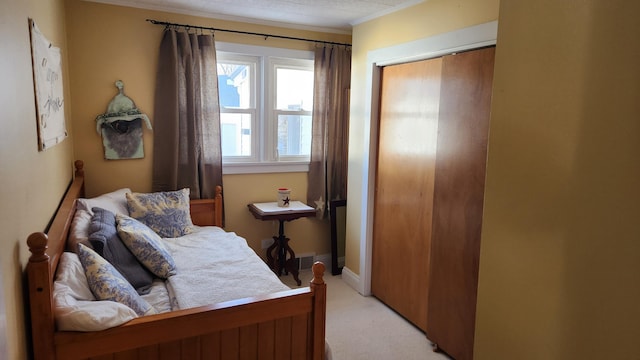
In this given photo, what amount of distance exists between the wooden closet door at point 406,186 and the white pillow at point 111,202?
2.01 metres

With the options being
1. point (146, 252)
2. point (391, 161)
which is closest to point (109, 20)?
point (146, 252)

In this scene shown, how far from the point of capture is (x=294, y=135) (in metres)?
4.05

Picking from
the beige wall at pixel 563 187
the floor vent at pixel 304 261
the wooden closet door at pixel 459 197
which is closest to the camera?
the beige wall at pixel 563 187

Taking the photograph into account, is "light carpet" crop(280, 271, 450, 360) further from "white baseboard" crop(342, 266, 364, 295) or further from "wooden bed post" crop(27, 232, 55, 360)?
"wooden bed post" crop(27, 232, 55, 360)

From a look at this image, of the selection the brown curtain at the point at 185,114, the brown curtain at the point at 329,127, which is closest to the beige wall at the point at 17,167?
the brown curtain at the point at 185,114

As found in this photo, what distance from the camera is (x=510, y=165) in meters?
1.11

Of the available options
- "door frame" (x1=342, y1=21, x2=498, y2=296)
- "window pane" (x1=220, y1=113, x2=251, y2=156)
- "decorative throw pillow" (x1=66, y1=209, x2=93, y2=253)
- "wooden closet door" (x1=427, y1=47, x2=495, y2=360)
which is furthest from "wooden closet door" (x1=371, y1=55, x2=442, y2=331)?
"decorative throw pillow" (x1=66, y1=209, x2=93, y2=253)

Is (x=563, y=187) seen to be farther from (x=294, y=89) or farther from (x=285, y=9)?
(x=294, y=89)

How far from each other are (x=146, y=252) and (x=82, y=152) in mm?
1418

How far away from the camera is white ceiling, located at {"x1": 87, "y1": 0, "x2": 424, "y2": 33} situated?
304cm

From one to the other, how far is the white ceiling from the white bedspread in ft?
5.98

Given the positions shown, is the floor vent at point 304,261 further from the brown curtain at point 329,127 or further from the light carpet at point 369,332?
the light carpet at point 369,332

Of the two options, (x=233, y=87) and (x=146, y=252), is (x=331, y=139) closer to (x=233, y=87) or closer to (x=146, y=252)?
(x=233, y=87)

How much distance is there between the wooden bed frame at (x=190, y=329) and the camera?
1.38 m
